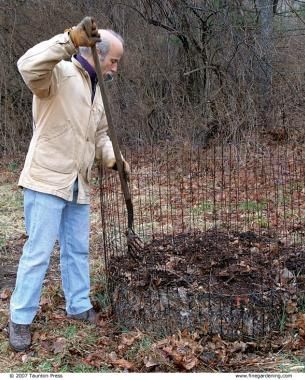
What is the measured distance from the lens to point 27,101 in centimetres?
1062

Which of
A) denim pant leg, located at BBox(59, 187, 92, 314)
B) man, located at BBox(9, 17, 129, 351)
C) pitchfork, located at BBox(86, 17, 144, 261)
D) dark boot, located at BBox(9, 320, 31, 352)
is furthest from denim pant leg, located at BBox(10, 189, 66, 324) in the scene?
pitchfork, located at BBox(86, 17, 144, 261)

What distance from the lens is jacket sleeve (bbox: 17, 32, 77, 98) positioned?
278 cm

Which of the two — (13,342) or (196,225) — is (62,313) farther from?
(196,225)

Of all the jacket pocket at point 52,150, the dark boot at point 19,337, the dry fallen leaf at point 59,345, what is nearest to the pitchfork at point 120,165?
the jacket pocket at point 52,150

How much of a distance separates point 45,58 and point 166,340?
1686 mm

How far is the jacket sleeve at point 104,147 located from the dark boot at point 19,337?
44.0 inches

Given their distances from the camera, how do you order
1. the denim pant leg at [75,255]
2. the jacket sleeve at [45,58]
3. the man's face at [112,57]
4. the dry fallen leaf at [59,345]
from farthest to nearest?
the denim pant leg at [75,255]
the dry fallen leaf at [59,345]
the man's face at [112,57]
the jacket sleeve at [45,58]

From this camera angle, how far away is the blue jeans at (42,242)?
3.17 meters

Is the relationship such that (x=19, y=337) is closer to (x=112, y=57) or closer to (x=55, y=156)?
(x=55, y=156)

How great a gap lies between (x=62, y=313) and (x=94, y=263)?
0.96m

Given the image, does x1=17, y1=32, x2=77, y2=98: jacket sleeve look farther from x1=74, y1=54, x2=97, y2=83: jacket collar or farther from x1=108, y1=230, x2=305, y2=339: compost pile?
x1=108, y1=230, x2=305, y2=339: compost pile

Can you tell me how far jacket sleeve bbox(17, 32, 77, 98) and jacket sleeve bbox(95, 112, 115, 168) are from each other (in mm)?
693

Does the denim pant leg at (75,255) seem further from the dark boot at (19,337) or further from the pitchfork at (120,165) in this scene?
the dark boot at (19,337)

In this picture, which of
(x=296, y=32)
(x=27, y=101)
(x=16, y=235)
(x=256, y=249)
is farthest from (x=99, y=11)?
(x=256, y=249)
